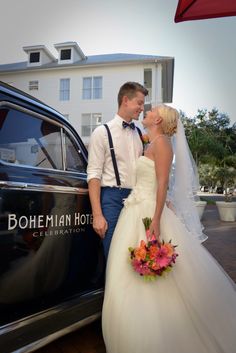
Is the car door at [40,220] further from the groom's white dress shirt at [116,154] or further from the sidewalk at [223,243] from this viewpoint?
the sidewalk at [223,243]

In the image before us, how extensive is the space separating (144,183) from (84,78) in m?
26.9

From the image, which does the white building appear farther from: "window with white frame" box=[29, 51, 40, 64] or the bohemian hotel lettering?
the bohemian hotel lettering

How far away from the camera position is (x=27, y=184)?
2262 mm

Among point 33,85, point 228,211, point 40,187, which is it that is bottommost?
point 228,211

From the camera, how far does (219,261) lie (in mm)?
6516

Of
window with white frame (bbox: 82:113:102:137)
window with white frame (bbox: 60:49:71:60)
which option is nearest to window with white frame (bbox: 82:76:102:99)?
window with white frame (bbox: 82:113:102:137)

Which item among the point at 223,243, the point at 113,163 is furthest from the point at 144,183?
the point at 223,243

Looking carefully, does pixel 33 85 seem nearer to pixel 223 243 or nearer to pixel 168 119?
pixel 223 243

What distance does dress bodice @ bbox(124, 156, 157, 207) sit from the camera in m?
2.67

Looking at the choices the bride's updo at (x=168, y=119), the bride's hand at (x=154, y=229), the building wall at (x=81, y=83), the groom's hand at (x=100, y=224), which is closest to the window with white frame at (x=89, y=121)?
the building wall at (x=81, y=83)

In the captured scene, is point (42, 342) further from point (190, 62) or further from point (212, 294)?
point (190, 62)

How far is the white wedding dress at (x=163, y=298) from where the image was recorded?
239 centimetres

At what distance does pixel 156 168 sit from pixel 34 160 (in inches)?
32.5

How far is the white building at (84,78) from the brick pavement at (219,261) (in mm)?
16619
